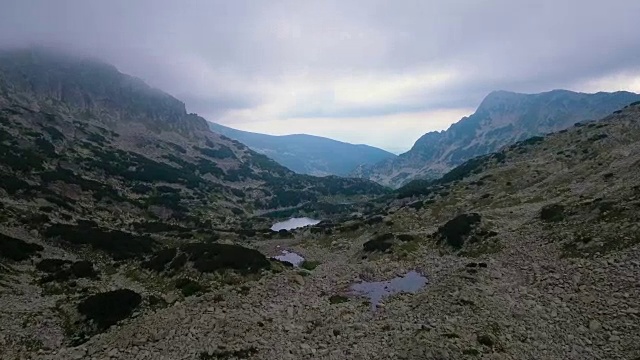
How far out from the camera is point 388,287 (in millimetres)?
41219

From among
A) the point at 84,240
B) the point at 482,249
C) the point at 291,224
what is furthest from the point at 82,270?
the point at 291,224

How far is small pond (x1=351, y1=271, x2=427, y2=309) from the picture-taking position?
38.4 meters

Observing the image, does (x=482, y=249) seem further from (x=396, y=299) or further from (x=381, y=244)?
(x=396, y=299)

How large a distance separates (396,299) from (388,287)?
17.3ft

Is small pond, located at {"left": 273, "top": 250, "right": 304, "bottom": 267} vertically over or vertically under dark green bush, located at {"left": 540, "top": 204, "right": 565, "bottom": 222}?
under

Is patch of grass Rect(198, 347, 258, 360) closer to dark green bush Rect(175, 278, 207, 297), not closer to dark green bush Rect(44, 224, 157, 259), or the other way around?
dark green bush Rect(175, 278, 207, 297)

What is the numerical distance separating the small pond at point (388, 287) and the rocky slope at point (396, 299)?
1327 millimetres

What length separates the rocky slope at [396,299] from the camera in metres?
26.1

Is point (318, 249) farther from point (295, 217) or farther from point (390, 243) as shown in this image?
point (295, 217)

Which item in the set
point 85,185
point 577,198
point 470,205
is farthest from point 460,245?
point 85,185

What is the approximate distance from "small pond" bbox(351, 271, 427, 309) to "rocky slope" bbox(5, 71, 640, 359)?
1327 millimetres

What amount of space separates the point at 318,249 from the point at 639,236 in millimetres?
46310

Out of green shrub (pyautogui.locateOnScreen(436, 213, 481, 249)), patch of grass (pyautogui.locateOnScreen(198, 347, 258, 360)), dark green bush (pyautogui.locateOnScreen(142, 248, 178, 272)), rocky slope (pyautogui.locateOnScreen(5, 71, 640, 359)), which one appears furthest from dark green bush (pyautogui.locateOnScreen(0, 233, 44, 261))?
green shrub (pyautogui.locateOnScreen(436, 213, 481, 249))

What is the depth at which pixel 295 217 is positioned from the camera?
561 feet
